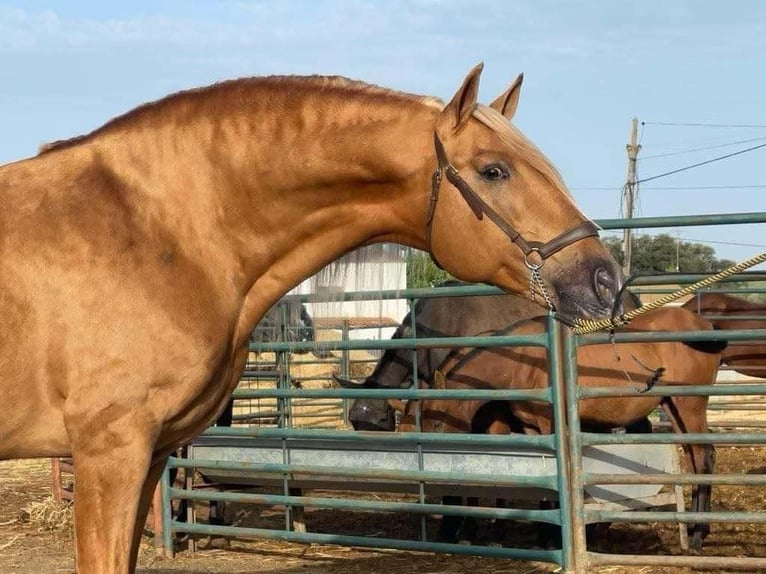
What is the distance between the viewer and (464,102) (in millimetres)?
3143

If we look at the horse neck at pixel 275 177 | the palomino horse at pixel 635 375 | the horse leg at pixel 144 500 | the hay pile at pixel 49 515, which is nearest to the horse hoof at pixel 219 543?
the hay pile at pixel 49 515

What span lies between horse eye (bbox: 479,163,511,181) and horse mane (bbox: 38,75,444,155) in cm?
44

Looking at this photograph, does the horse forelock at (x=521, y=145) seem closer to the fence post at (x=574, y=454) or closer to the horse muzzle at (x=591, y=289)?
the horse muzzle at (x=591, y=289)

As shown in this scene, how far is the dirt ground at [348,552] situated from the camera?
6148 millimetres

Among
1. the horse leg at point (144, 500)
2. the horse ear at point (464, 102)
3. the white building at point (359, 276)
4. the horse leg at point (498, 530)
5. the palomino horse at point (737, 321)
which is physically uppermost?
the horse ear at point (464, 102)

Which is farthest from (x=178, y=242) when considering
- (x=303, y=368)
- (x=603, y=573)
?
(x=303, y=368)

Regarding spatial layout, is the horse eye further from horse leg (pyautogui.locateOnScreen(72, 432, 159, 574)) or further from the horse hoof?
the horse hoof

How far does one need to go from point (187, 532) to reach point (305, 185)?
164 inches

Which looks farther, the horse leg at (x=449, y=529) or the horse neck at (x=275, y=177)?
the horse leg at (x=449, y=529)

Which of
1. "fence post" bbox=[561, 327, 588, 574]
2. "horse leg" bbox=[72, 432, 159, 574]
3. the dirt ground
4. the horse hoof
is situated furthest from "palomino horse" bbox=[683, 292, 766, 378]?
"horse leg" bbox=[72, 432, 159, 574]

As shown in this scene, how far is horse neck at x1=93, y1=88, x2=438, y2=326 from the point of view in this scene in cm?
333

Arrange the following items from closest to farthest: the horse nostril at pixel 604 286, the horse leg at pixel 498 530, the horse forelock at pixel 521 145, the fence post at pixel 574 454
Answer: the horse nostril at pixel 604 286 < the horse forelock at pixel 521 145 < the fence post at pixel 574 454 < the horse leg at pixel 498 530

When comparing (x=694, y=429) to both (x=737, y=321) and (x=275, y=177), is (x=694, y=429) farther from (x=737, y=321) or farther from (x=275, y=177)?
(x=275, y=177)

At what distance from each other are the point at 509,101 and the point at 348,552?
3971mm
